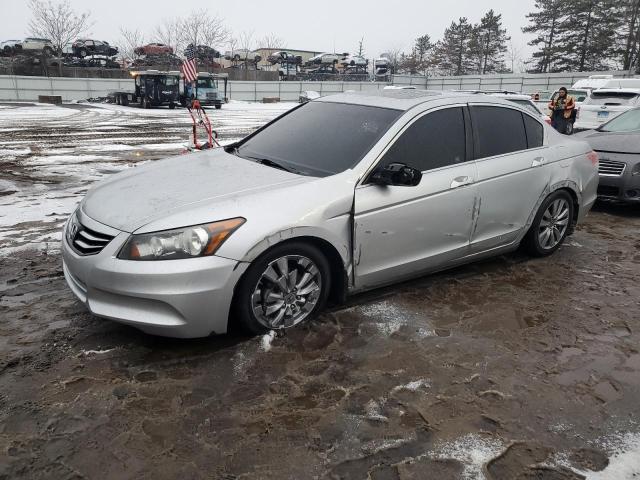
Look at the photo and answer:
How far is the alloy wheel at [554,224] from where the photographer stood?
5.10m

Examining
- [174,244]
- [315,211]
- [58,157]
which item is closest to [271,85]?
[58,157]

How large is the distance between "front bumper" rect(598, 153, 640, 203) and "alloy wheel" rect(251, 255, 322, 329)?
557 cm

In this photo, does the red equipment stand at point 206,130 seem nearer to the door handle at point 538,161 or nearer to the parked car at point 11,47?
the door handle at point 538,161

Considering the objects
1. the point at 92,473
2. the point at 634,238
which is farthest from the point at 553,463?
the point at 634,238

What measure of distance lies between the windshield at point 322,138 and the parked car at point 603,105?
14922 mm

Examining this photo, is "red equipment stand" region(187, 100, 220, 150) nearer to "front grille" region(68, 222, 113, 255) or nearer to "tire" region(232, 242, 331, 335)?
"front grille" region(68, 222, 113, 255)

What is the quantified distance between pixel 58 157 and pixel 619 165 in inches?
408

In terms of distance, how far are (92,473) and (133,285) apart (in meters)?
1.03

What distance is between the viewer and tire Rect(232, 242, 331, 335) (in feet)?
10.7

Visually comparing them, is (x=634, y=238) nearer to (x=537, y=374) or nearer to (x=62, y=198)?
(x=537, y=374)

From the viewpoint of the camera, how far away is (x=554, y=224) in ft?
17.1

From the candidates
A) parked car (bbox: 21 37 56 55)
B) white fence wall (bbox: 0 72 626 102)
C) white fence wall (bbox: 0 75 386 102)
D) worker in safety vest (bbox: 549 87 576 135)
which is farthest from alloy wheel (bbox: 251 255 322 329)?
parked car (bbox: 21 37 56 55)

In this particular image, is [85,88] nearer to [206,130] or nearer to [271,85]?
[271,85]

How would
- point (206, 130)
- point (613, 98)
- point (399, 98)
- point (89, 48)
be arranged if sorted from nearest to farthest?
1. point (399, 98)
2. point (206, 130)
3. point (613, 98)
4. point (89, 48)
